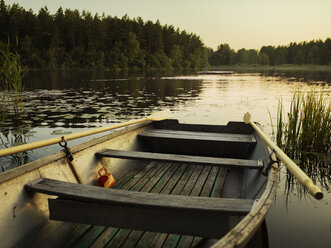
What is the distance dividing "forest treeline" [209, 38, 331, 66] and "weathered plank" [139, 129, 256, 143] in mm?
102697

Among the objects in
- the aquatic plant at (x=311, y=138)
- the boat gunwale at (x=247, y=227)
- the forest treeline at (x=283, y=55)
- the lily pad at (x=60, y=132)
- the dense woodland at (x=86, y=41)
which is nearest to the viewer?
the boat gunwale at (x=247, y=227)

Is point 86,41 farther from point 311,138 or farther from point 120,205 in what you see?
point 120,205

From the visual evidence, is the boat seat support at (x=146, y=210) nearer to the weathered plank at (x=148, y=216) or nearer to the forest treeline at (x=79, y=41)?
the weathered plank at (x=148, y=216)

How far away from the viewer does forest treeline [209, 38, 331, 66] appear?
9425 centimetres

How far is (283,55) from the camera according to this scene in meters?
113

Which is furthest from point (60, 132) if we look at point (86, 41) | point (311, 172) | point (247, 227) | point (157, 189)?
point (86, 41)

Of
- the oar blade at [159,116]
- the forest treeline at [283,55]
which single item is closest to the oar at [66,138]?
the oar blade at [159,116]

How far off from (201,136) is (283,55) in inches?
4871

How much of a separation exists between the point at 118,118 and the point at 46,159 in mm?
5971

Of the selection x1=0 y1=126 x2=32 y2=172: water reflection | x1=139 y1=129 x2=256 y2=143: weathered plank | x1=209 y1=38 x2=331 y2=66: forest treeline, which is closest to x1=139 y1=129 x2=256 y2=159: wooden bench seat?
x1=139 y1=129 x2=256 y2=143: weathered plank

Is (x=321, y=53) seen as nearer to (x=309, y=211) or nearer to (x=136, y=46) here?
(x=136, y=46)

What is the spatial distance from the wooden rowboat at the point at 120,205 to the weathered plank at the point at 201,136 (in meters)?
0.73

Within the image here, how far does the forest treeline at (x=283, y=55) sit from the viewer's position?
94.2 metres

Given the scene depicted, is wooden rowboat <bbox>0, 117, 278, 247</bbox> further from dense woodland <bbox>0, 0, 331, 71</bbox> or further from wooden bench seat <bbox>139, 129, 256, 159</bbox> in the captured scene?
dense woodland <bbox>0, 0, 331, 71</bbox>
